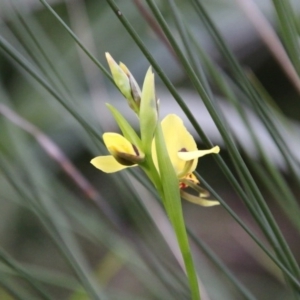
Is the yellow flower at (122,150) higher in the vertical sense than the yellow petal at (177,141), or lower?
higher

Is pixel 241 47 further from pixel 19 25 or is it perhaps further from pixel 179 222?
pixel 179 222

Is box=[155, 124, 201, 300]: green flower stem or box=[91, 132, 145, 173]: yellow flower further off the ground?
box=[91, 132, 145, 173]: yellow flower

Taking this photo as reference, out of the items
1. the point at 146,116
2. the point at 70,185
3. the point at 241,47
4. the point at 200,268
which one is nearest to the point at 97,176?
the point at 70,185

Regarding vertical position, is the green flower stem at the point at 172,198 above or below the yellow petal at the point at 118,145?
below

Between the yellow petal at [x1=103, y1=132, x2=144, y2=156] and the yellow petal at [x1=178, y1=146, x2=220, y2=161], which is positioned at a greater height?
the yellow petal at [x1=103, y1=132, x2=144, y2=156]

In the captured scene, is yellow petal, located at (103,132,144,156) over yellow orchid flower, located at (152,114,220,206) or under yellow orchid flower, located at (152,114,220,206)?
over

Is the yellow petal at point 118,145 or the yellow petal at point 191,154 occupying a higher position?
the yellow petal at point 118,145

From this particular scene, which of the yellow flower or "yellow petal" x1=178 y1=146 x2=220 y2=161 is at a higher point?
the yellow flower

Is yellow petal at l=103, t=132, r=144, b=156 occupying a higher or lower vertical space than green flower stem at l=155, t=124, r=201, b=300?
higher
